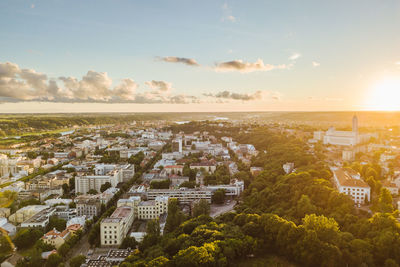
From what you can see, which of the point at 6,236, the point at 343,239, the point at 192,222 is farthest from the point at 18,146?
the point at 343,239

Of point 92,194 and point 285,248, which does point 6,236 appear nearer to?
point 92,194

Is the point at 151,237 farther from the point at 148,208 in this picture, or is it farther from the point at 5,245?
the point at 5,245

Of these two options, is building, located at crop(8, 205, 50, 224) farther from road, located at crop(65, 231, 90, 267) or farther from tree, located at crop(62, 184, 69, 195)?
tree, located at crop(62, 184, 69, 195)

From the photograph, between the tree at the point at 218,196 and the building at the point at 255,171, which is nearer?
the tree at the point at 218,196

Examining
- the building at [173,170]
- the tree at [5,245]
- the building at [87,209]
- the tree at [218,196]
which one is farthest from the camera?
the building at [173,170]

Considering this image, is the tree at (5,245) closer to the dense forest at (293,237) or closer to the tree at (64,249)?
the tree at (64,249)

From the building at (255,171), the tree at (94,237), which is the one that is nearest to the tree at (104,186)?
the tree at (94,237)

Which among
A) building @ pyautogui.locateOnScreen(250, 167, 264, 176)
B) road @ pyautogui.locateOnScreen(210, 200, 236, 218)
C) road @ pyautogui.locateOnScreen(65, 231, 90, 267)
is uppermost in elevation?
building @ pyautogui.locateOnScreen(250, 167, 264, 176)

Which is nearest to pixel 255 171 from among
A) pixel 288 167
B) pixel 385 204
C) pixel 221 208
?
pixel 288 167

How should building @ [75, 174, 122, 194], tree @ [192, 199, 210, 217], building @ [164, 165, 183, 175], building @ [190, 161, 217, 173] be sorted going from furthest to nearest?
building @ [190, 161, 217, 173] < building @ [164, 165, 183, 175] < building @ [75, 174, 122, 194] < tree @ [192, 199, 210, 217]

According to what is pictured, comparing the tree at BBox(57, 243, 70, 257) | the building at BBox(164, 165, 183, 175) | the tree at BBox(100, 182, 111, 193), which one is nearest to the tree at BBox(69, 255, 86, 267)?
the tree at BBox(57, 243, 70, 257)
